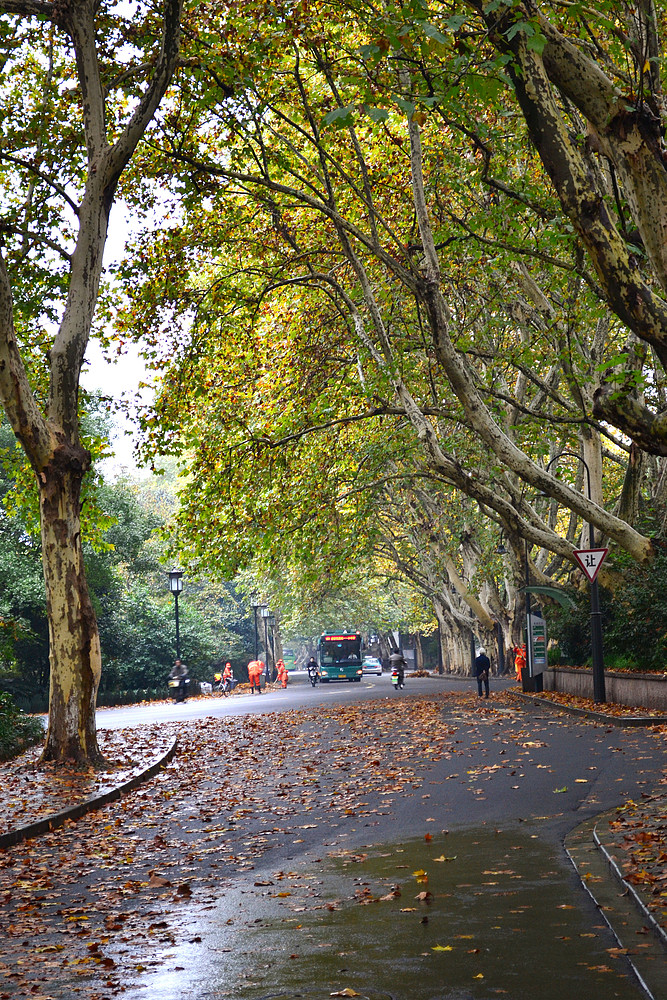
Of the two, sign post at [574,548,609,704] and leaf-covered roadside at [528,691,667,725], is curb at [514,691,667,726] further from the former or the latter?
sign post at [574,548,609,704]

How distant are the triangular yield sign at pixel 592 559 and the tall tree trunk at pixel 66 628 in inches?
412

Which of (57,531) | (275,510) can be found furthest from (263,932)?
(275,510)

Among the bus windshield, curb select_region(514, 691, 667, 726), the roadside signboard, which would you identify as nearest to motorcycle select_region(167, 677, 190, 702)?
the roadside signboard

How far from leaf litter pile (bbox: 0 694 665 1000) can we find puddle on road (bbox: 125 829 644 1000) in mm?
342

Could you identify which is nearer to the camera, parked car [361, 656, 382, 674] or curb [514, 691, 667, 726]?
curb [514, 691, 667, 726]

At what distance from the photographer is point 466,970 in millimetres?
5117

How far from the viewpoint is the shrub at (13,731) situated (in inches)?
723

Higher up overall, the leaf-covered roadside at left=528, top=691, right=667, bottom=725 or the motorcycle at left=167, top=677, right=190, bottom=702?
the motorcycle at left=167, top=677, right=190, bottom=702

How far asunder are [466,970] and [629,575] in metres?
19.9

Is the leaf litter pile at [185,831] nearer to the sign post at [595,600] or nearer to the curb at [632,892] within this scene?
the curb at [632,892]

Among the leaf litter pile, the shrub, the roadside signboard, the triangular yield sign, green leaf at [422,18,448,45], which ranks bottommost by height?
the leaf litter pile

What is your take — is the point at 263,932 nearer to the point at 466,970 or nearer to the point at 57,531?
the point at 466,970

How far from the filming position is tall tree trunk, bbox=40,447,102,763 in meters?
15.7

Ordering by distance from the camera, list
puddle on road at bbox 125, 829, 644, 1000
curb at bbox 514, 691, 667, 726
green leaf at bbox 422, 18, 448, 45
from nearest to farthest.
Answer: puddle on road at bbox 125, 829, 644, 1000
green leaf at bbox 422, 18, 448, 45
curb at bbox 514, 691, 667, 726
